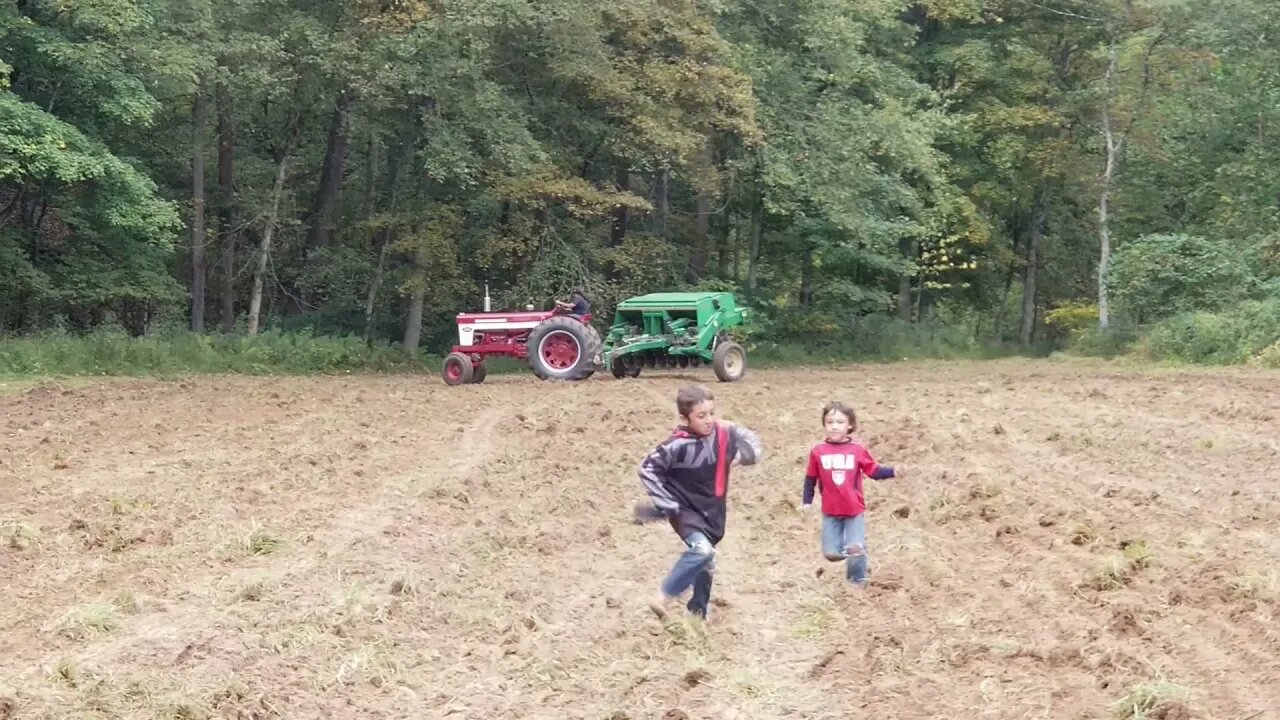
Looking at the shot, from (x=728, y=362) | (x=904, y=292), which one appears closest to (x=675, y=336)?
(x=728, y=362)

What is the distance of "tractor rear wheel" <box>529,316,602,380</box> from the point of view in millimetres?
20188

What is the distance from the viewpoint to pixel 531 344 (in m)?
20.3

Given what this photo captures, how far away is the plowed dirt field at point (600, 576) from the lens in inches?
228

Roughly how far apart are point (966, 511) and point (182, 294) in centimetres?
2034

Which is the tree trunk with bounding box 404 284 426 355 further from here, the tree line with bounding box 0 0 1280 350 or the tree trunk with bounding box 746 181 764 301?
the tree trunk with bounding box 746 181 764 301

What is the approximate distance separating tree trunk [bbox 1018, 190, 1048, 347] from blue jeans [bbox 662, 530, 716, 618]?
105ft

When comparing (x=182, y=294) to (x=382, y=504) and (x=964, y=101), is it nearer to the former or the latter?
(x=382, y=504)

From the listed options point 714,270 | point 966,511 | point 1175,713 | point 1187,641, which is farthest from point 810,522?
point 714,270

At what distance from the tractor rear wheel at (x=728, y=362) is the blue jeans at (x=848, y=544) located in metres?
13.0

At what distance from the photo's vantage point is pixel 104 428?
1461 cm

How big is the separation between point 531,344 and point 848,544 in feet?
42.5

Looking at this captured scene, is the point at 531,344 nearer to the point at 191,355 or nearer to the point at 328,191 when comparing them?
the point at 191,355

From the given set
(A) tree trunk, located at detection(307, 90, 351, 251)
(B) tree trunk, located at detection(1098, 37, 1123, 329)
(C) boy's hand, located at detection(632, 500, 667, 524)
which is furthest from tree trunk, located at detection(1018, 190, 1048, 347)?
(C) boy's hand, located at detection(632, 500, 667, 524)

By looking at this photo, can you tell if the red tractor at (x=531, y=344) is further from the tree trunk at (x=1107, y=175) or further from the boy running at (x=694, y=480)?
the tree trunk at (x=1107, y=175)
